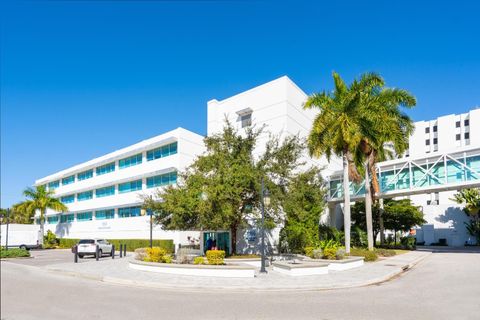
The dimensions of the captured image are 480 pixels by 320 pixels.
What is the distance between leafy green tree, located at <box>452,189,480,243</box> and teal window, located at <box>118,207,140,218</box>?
133ft

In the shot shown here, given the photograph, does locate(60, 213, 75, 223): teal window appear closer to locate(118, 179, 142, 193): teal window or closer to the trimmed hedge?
locate(118, 179, 142, 193): teal window

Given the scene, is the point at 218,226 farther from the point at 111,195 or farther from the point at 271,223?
the point at 111,195

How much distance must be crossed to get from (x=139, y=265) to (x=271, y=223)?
25.6 ft

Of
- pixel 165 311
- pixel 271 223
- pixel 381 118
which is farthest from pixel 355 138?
pixel 165 311

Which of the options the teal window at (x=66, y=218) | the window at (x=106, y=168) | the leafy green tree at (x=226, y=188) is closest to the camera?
the leafy green tree at (x=226, y=188)

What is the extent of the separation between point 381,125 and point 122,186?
30104 millimetres

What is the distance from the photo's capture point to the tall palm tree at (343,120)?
26.1 meters

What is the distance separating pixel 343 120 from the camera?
2603cm

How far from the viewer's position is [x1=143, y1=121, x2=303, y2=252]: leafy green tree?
21531 mm

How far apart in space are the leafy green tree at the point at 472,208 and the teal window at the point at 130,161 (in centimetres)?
4077

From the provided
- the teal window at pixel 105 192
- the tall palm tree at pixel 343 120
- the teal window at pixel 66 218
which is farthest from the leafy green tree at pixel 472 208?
the teal window at pixel 66 218

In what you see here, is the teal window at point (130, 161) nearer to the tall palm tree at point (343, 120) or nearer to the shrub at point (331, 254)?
the tall palm tree at point (343, 120)

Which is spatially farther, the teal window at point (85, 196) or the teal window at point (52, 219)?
the teal window at point (52, 219)

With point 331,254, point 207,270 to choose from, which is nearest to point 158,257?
point 207,270
